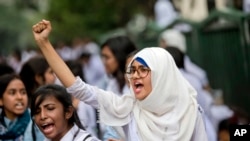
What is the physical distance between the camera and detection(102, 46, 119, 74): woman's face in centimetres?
789

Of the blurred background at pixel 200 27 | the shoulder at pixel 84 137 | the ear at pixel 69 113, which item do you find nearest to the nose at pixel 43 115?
the ear at pixel 69 113

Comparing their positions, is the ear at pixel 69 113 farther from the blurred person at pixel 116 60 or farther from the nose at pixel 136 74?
the blurred person at pixel 116 60

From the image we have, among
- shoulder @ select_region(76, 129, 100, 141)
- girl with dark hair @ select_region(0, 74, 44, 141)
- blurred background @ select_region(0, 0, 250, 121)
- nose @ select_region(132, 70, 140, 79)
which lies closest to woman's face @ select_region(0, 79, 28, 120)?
girl with dark hair @ select_region(0, 74, 44, 141)

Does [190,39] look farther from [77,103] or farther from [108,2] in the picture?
[108,2]

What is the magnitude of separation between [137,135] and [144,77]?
37 centimetres

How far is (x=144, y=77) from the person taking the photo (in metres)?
5.73

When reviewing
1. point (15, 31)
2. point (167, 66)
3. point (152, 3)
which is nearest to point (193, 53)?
point (167, 66)

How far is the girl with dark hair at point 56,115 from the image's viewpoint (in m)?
6.09

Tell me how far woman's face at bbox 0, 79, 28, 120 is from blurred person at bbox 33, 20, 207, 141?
142cm

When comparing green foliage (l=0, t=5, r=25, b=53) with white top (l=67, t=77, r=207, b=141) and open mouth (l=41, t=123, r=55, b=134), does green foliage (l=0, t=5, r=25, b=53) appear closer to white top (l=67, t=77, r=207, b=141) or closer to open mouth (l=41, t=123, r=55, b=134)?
open mouth (l=41, t=123, r=55, b=134)

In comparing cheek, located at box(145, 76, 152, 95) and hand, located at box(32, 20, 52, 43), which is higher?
hand, located at box(32, 20, 52, 43)

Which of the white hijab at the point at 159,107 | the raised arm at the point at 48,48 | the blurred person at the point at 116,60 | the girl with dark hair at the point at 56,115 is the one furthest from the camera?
the blurred person at the point at 116,60

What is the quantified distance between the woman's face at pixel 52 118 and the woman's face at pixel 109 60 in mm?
1688

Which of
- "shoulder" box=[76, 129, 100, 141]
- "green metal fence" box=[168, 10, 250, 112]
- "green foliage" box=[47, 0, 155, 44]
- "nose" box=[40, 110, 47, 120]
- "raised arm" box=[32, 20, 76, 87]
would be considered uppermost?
"green foliage" box=[47, 0, 155, 44]
